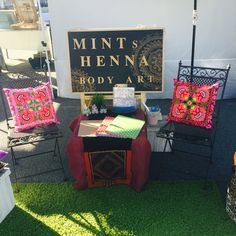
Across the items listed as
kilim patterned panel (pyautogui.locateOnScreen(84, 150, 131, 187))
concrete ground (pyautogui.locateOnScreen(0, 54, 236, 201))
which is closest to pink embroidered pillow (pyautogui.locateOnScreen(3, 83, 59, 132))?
concrete ground (pyautogui.locateOnScreen(0, 54, 236, 201))

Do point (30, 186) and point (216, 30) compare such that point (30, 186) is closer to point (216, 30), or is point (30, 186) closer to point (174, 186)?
point (174, 186)

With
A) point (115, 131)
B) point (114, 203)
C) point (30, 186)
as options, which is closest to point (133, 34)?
point (115, 131)

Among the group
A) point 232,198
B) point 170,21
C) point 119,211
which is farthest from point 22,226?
point 170,21

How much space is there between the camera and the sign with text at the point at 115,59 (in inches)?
124

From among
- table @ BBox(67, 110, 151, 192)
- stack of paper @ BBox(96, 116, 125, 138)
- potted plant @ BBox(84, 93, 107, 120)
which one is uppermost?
potted plant @ BBox(84, 93, 107, 120)

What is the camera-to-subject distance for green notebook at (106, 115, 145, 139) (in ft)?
9.04

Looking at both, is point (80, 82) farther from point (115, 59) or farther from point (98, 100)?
point (115, 59)

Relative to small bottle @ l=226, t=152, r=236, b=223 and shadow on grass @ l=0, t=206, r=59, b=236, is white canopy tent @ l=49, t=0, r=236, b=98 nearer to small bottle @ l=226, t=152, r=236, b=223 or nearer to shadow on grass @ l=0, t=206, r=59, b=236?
shadow on grass @ l=0, t=206, r=59, b=236

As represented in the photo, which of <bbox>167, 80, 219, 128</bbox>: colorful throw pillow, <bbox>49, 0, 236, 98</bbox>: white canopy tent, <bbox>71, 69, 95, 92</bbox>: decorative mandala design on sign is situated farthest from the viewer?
<bbox>49, 0, 236, 98</bbox>: white canopy tent

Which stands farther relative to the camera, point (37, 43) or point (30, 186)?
point (37, 43)

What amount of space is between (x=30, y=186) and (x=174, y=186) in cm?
150

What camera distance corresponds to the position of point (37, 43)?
6285mm

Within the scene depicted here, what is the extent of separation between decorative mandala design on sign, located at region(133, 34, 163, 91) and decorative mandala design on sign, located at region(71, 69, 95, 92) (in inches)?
21.0

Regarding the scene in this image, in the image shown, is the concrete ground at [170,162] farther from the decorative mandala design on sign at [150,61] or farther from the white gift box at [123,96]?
the decorative mandala design on sign at [150,61]
